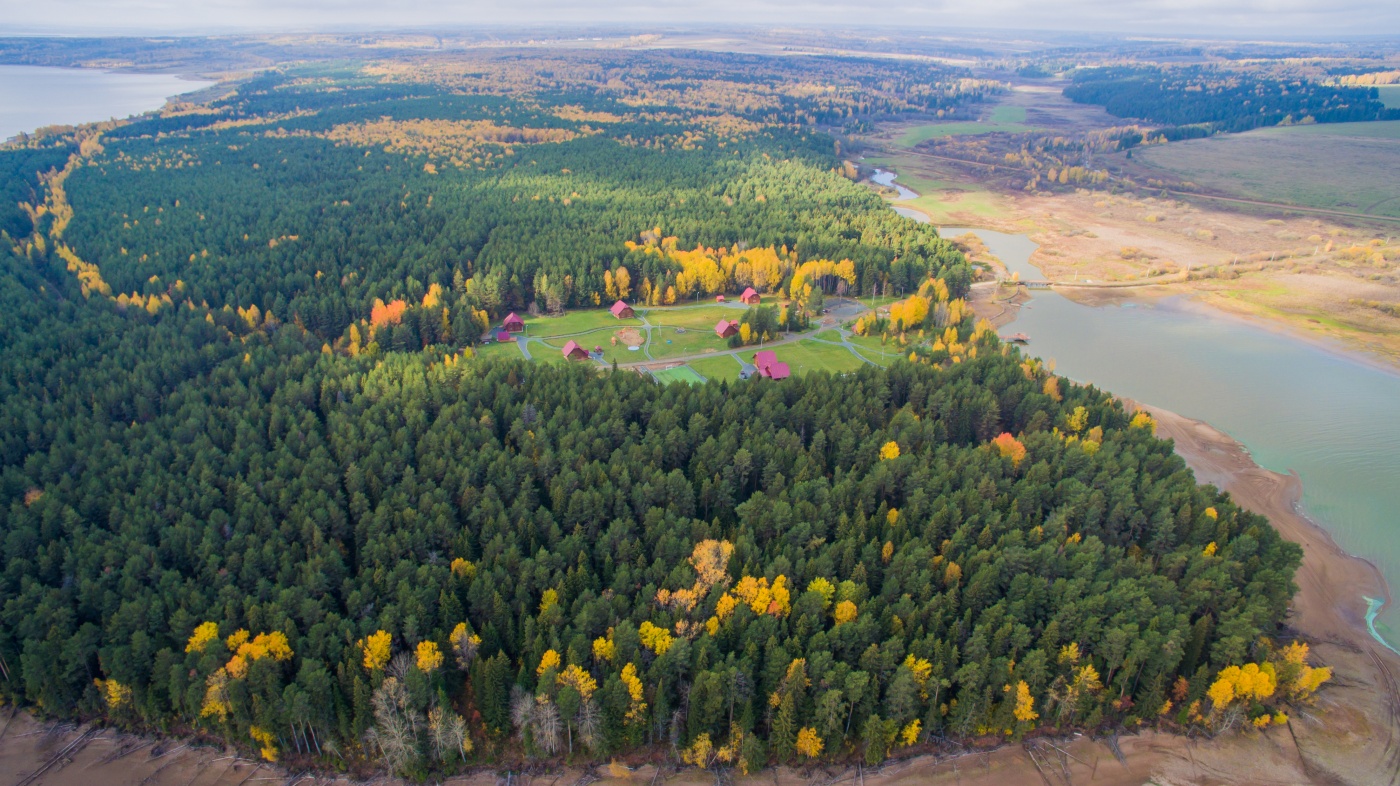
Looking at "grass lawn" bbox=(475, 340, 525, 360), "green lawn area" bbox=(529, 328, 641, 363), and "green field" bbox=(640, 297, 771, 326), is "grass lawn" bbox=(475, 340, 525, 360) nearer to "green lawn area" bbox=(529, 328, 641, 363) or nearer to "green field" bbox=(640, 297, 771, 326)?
"green lawn area" bbox=(529, 328, 641, 363)

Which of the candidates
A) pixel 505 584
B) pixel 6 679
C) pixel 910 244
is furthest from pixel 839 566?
pixel 910 244

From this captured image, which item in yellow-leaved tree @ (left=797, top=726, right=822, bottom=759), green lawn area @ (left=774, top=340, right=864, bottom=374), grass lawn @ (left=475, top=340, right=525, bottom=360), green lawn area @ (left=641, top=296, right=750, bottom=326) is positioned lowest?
yellow-leaved tree @ (left=797, top=726, right=822, bottom=759)

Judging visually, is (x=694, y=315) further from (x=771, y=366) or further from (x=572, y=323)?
(x=771, y=366)

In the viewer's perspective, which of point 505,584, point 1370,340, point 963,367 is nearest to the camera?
point 505,584

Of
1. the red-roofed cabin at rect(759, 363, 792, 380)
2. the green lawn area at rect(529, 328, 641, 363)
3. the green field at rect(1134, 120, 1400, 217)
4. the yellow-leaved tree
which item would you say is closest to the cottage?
the red-roofed cabin at rect(759, 363, 792, 380)

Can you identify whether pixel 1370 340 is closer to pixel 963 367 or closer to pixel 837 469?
pixel 963 367
